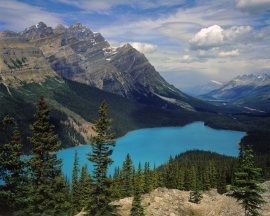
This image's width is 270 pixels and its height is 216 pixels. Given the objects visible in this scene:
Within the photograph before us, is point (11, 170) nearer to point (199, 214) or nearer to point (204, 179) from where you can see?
point (199, 214)

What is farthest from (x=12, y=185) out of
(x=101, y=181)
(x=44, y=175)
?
(x=101, y=181)

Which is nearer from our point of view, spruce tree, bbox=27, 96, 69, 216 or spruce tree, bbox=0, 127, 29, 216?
spruce tree, bbox=0, 127, 29, 216

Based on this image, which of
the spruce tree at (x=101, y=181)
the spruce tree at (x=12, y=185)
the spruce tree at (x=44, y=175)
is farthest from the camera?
the spruce tree at (x=101, y=181)

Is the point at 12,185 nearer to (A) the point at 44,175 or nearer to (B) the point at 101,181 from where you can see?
(A) the point at 44,175

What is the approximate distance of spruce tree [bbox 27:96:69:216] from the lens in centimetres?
2984

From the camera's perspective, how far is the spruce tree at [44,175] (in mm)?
29844

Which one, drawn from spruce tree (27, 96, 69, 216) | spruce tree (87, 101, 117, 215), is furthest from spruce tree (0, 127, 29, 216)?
spruce tree (87, 101, 117, 215)

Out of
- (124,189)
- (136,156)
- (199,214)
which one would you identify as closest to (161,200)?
(199,214)

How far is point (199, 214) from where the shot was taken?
4825 centimetres

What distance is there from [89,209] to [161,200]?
26.9 meters

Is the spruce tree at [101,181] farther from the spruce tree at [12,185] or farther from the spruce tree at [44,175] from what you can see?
the spruce tree at [12,185]

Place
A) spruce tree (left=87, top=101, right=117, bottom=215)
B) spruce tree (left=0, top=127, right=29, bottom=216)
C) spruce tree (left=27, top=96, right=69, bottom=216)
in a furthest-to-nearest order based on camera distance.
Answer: spruce tree (left=87, top=101, right=117, bottom=215), spruce tree (left=27, top=96, right=69, bottom=216), spruce tree (left=0, top=127, right=29, bottom=216)

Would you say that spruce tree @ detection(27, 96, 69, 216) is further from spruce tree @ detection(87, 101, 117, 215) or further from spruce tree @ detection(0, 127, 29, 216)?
spruce tree @ detection(87, 101, 117, 215)

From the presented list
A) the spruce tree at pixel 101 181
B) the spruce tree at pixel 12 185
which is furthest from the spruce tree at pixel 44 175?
the spruce tree at pixel 101 181
